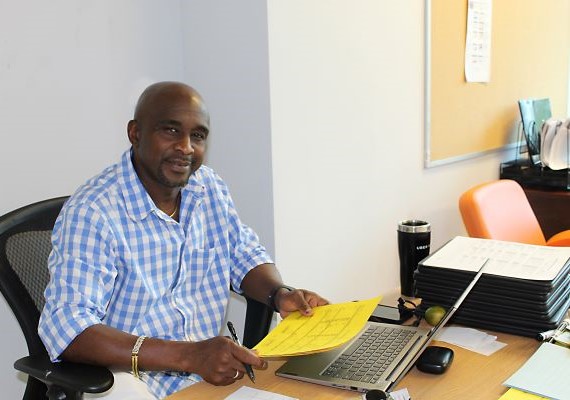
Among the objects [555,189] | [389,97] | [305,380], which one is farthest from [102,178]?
[555,189]

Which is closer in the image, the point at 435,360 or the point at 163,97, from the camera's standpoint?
the point at 435,360

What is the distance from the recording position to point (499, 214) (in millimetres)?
2688

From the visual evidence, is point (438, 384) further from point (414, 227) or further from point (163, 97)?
point (163, 97)

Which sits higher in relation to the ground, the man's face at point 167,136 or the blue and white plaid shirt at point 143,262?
the man's face at point 167,136

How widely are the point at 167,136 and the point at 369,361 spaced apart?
706 millimetres

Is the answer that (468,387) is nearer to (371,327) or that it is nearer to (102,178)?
(371,327)

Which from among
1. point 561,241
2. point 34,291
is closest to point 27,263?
point 34,291

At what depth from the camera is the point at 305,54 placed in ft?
7.98

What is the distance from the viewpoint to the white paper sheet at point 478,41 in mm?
3418

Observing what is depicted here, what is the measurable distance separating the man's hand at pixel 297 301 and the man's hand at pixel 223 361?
28 centimetres

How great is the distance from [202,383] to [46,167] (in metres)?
1.03

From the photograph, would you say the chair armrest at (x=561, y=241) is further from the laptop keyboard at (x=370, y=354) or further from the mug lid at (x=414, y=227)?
the laptop keyboard at (x=370, y=354)

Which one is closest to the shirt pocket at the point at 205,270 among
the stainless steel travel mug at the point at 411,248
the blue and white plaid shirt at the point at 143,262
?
the blue and white plaid shirt at the point at 143,262

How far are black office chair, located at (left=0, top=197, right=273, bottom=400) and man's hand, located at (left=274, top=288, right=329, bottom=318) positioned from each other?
0.37 feet
